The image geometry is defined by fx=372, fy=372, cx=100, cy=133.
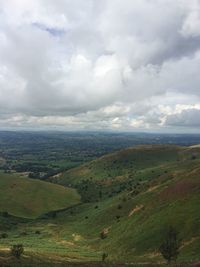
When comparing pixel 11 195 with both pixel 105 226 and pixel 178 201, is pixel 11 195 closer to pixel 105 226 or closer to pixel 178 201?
pixel 105 226

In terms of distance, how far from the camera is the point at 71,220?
152875mm

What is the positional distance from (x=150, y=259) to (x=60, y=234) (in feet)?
187

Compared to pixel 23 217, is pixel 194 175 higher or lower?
higher

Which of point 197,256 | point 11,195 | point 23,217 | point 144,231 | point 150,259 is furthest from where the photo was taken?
point 11,195

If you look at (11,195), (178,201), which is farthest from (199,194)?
(11,195)

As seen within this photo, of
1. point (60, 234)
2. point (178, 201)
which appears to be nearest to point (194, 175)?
point (178, 201)

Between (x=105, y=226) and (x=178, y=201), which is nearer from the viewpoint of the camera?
(x=178, y=201)

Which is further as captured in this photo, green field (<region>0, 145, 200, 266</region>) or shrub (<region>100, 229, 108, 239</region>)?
shrub (<region>100, 229, 108, 239</region>)

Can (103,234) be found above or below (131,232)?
below

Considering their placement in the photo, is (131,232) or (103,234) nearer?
(131,232)

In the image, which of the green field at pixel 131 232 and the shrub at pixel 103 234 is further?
the shrub at pixel 103 234

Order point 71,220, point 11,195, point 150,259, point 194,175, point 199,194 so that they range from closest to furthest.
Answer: point 150,259
point 199,194
point 194,175
point 71,220
point 11,195

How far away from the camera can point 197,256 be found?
62219mm

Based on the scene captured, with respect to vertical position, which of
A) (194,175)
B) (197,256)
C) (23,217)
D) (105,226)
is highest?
(194,175)
